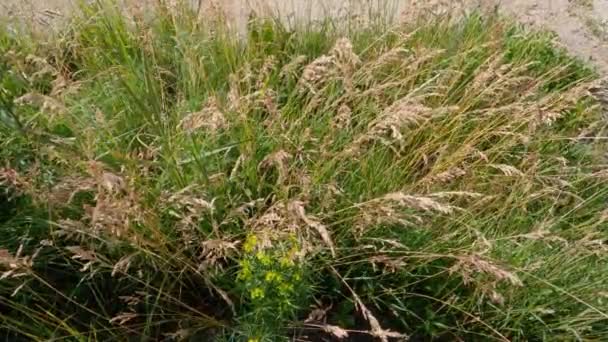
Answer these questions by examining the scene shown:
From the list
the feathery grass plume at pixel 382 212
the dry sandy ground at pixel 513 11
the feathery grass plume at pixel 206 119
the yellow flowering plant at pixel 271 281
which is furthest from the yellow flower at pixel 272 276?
the dry sandy ground at pixel 513 11

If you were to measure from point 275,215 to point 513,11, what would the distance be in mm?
2567

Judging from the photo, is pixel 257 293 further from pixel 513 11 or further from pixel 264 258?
pixel 513 11

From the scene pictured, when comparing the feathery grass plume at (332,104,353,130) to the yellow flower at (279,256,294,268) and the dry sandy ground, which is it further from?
the dry sandy ground

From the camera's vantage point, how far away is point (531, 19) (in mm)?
4059

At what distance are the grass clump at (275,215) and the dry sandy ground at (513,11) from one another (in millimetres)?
550

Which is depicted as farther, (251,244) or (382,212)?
(382,212)

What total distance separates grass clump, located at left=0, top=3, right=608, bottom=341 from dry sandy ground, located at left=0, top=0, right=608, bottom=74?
550 millimetres

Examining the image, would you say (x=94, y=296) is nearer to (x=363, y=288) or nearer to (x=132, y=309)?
(x=132, y=309)

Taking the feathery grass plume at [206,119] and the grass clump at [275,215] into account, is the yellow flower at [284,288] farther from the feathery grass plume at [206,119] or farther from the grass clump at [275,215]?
the feathery grass plume at [206,119]

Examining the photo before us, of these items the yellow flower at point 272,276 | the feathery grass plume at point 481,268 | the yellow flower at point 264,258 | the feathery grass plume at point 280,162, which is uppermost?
the feathery grass plume at point 280,162

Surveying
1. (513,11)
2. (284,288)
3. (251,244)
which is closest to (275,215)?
(251,244)

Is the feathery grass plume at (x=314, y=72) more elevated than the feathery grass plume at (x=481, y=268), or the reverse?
the feathery grass plume at (x=314, y=72)

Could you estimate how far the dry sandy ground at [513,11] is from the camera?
11.1ft

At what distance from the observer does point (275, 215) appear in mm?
2080
